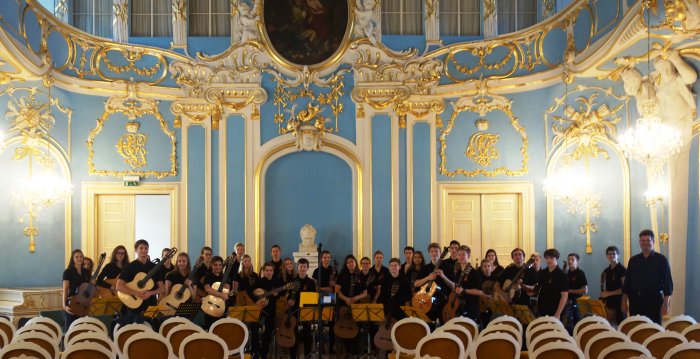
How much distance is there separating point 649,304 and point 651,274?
36 cm

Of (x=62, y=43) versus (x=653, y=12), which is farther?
(x=62, y=43)

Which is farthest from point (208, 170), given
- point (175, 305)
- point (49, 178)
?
point (175, 305)

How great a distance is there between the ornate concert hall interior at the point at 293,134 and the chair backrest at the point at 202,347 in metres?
8.04

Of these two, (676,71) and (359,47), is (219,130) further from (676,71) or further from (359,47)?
(676,71)

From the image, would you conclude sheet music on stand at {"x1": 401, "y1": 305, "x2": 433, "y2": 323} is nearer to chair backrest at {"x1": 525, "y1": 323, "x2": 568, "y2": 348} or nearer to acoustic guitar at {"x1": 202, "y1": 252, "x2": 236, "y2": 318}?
→ acoustic guitar at {"x1": 202, "y1": 252, "x2": 236, "y2": 318}

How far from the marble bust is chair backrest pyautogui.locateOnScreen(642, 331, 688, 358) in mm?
8651

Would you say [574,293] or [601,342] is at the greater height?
[601,342]

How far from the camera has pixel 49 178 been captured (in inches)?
533

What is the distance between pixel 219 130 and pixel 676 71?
7.80m

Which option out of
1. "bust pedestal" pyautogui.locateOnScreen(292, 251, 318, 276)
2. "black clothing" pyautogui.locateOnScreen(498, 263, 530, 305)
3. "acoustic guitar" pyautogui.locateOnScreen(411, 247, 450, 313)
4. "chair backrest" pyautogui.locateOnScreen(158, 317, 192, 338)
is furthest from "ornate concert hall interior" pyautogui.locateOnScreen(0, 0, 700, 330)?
"chair backrest" pyautogui.locateOnScreen(158, 317, 192, 338)

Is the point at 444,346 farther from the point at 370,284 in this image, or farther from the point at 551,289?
the point at 370,284

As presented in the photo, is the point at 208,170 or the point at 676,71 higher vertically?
the point at 676,71

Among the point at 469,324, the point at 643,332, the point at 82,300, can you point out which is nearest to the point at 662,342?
the point at 643,332

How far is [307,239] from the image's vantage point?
13930mm
